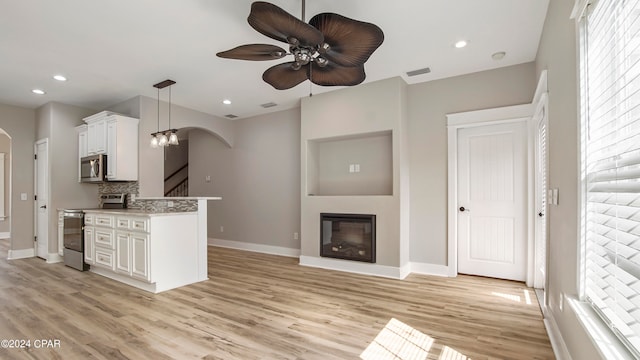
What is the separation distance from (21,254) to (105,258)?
2773mm

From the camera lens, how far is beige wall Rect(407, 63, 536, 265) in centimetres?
404

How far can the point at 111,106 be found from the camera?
18.1 ft

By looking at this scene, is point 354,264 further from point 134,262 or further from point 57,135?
point 57,135

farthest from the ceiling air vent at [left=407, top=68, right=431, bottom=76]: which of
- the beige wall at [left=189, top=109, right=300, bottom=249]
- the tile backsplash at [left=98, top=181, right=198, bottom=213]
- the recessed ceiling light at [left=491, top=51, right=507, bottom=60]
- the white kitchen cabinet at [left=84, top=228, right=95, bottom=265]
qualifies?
the white kitchen cabinet at [left=84, top=228, right=95, bottom=265]

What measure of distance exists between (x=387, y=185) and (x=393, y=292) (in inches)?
63.5

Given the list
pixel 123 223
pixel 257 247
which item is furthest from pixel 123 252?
pixel 257 247

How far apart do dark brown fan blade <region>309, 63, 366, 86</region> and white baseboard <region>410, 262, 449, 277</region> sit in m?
2.90

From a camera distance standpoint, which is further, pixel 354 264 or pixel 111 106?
pixel 111 106

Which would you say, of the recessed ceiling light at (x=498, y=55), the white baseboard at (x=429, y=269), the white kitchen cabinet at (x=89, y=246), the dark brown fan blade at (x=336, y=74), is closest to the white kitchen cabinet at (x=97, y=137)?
the white kitchen cabinet at (x=89, y=246)

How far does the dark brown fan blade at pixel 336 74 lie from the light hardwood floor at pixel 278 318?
222 cm

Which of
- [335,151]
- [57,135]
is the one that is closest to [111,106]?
[57,135]

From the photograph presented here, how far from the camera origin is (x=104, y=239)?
428cm

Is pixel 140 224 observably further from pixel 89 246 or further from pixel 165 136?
pixel 89 246

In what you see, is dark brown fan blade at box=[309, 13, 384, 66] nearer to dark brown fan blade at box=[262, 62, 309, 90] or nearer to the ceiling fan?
the ceiling fan
